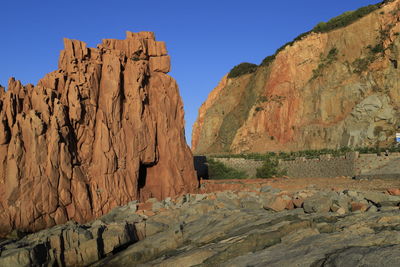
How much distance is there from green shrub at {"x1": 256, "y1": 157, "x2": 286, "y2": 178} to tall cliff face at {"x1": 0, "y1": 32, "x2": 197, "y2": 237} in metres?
14.3

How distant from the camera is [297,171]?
39.7 metres

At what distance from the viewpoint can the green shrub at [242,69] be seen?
7494 cm

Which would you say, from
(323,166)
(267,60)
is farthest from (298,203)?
(267,60)

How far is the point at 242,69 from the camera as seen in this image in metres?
76.8

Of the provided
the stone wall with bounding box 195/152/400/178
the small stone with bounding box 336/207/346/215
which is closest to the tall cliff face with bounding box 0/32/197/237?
the small stone with bounding box 336/207/346/215

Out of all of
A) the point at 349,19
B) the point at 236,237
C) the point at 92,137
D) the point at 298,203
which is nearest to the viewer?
the point at 236,237

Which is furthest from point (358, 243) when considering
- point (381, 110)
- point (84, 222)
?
point (381, 110)

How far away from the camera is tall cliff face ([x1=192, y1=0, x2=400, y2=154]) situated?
49781 mm

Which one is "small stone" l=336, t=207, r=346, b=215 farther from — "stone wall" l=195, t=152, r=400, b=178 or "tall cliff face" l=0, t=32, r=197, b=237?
"stone wall" l=195, t=152, r=400, b=178

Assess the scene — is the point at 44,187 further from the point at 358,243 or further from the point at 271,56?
the point at 271,56

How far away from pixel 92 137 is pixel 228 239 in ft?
35.4

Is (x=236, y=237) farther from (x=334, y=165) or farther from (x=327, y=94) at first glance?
(x=327, y=94)

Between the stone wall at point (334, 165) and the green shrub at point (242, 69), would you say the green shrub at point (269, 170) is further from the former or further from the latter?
the green shrub at point (242, 69)

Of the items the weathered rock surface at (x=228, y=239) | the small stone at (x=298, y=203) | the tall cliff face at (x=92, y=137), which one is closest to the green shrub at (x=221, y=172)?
the tall cliff face at (x=92, y=137)
